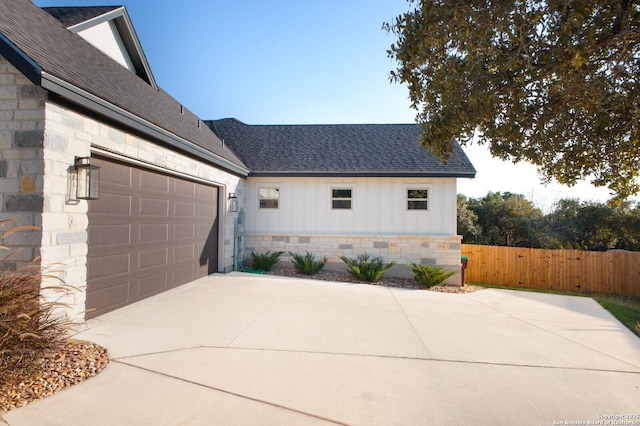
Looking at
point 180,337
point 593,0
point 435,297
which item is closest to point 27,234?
point 180,337

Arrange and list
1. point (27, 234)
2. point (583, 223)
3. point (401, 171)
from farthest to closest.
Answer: point (583, 223)
point (401, 171)
point (27, 234)

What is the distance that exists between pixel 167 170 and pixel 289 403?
588cm

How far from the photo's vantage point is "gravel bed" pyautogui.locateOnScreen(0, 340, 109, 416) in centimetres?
301

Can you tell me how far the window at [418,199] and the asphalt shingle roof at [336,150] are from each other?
0.69 metres

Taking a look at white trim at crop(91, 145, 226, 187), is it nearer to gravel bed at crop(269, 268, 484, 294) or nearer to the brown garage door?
the brown garage door

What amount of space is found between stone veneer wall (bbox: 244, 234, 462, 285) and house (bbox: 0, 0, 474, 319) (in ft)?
0.16

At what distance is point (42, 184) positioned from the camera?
4301 mm

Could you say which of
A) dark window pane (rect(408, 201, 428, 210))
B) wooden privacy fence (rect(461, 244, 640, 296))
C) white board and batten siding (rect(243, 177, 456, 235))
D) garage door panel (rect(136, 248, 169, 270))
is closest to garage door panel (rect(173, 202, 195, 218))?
garage door panel (rect(136, 248, 169, 270))

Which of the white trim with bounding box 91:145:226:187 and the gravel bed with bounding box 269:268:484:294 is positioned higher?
the white trim with bounding box 91:145:226:187

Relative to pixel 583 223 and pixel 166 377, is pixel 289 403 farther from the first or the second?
pixel 583 223

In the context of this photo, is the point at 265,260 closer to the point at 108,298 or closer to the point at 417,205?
the point at 417,205

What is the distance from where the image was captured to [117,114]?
556cm

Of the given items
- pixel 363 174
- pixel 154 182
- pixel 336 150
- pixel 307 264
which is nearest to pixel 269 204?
pixel 307 264

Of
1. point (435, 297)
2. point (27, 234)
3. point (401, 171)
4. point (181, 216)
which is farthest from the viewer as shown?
point (401, 171)
